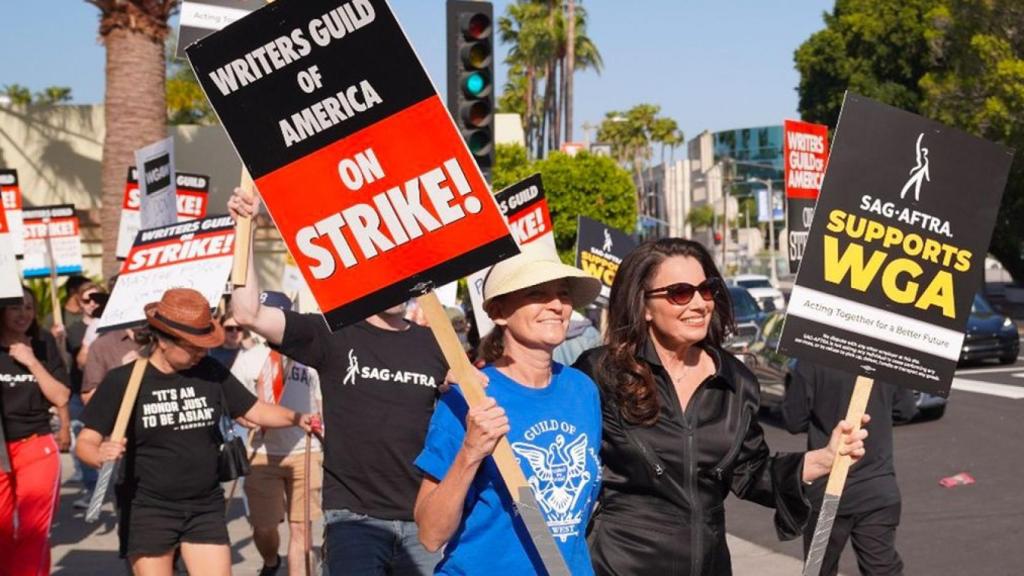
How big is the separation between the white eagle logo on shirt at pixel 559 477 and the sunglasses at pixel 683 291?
624 mm

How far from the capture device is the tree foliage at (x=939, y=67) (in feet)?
110

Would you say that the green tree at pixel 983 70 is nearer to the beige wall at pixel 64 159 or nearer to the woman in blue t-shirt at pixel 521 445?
the beige wall at pixel 64 159

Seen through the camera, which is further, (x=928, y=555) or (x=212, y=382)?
(x=928, y=555)

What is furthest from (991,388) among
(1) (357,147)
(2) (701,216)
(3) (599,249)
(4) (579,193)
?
(2) (701,216)

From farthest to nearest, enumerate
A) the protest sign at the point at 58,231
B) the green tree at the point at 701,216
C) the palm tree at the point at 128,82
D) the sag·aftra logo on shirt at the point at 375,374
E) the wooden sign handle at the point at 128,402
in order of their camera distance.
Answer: the green tree at the point at 701,216 → the palm tree at the point at 128,82 → the protest sign at the point at 58,231 → the wooden sign handle at the point at 128,402 → the sag·aftra logo on shirt at the point at 375,374

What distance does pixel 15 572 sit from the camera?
721 cm

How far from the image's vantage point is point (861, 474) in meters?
6.99

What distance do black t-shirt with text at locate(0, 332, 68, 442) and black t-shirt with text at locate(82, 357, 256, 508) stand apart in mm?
1198

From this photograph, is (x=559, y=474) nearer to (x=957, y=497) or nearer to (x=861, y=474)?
(x=861, y=474)

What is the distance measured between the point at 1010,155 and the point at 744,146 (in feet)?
559

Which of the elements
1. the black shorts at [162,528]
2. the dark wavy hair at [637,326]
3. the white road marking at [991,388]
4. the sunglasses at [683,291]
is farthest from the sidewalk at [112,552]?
the white road marking at [991,388]

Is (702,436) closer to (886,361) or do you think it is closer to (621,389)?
(621,389)

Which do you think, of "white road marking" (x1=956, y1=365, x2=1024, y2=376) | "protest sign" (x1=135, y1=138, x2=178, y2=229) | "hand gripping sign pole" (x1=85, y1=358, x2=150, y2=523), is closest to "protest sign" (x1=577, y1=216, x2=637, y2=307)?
"protest sign" (x1=135, y1=138, x2=178, y2=229)

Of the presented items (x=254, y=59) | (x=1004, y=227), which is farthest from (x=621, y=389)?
(x=1004, y=227)
